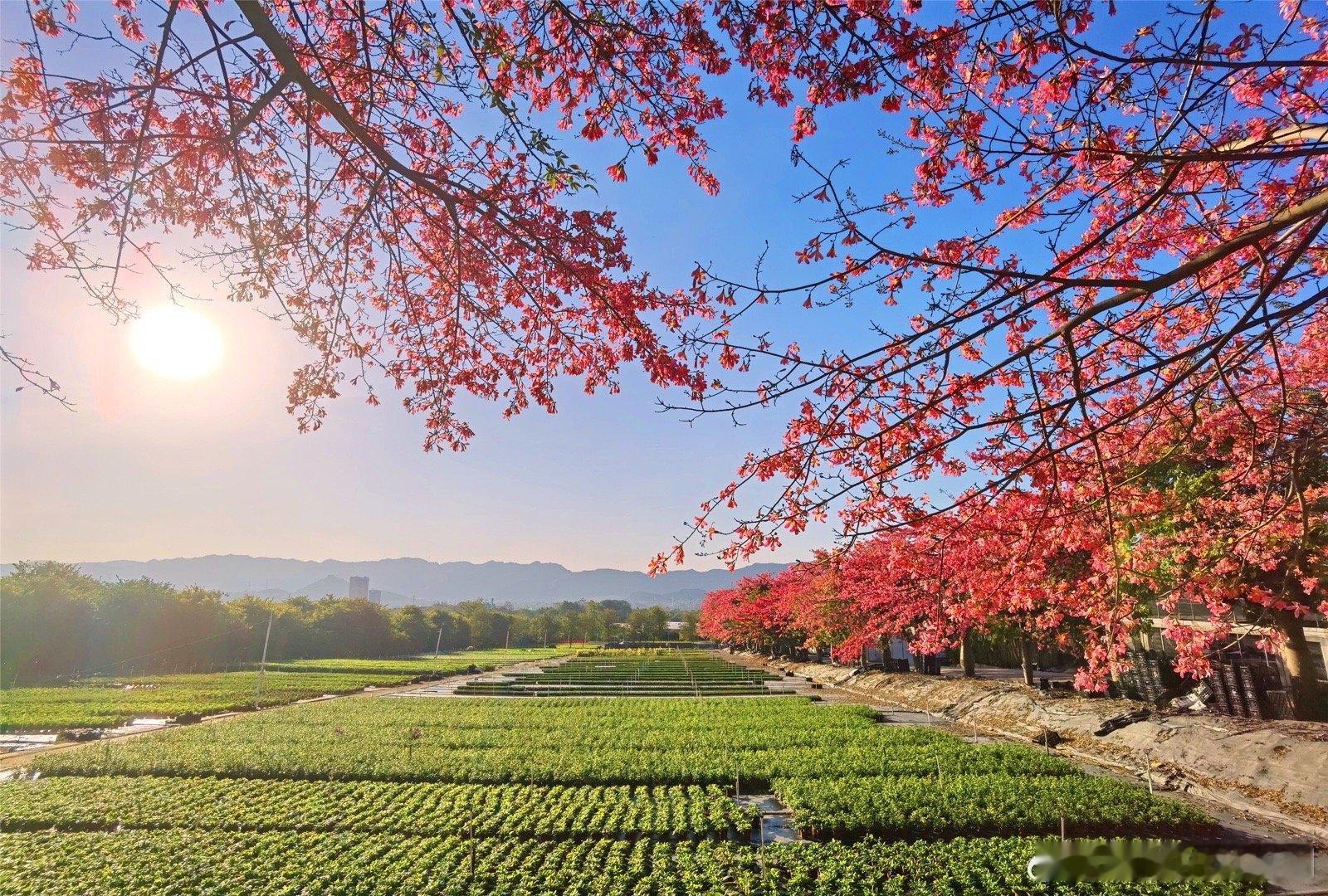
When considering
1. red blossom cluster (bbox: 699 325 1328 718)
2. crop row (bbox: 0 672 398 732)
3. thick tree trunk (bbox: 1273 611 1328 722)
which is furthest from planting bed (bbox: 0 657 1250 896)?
crop row (bbox: 0 672 398 732)

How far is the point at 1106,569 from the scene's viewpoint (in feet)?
21.9

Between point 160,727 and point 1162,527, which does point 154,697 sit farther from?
point 1162,527

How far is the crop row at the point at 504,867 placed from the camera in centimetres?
681

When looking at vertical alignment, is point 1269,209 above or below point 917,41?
below

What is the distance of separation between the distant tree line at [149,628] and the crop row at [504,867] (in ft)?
89.3

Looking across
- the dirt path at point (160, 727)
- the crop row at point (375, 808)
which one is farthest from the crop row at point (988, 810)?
the dirt path at point (160, 727)

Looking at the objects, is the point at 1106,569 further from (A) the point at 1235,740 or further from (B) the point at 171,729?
(B) the point at 171,729

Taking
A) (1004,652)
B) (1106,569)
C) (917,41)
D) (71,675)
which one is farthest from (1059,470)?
(71,675)

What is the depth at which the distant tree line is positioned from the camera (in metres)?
35.5

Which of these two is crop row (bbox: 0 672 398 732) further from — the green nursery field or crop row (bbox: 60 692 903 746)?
crop row (bbox: 60 692 903 746)

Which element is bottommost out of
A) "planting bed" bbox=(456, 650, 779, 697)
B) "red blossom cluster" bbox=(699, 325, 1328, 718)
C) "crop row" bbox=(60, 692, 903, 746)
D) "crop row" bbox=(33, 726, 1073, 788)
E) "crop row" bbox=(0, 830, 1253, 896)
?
"planting bed" bbox=(456, 650, 779, 697)

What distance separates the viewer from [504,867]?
7.41 meters

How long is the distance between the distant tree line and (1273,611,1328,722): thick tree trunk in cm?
3691

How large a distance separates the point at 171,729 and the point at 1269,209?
24258 millimetres
